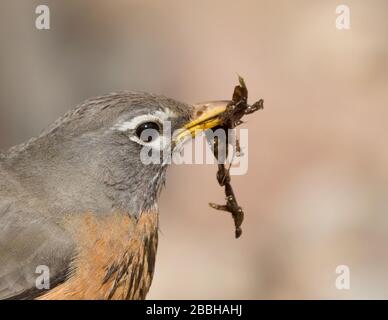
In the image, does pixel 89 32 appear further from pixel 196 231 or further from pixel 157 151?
pixel 157 151

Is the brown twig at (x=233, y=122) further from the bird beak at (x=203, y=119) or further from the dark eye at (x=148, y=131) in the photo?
the dark eye at (x=148, y=131)

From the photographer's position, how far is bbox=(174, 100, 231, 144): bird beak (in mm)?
5918

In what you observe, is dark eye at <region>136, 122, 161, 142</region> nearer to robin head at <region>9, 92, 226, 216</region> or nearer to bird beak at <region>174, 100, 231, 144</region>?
robin head at <region>9, 92, 226, 216</region>

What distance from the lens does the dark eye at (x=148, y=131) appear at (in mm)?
5741

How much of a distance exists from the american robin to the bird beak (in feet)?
0.04

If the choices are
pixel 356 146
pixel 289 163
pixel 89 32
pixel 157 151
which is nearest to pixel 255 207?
pixel 289 163

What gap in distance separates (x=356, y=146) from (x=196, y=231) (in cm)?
203

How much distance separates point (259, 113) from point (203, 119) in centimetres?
521

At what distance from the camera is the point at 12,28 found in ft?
38.2

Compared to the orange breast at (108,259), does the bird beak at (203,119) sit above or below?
above

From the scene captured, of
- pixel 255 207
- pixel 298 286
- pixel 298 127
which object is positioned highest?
pixel 298 127

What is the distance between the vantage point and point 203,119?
5.98 metres

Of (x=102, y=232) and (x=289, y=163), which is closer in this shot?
(x=102, y=232)

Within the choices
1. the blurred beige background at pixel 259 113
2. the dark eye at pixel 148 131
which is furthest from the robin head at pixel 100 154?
the blurred beige background at pixel 259 113
